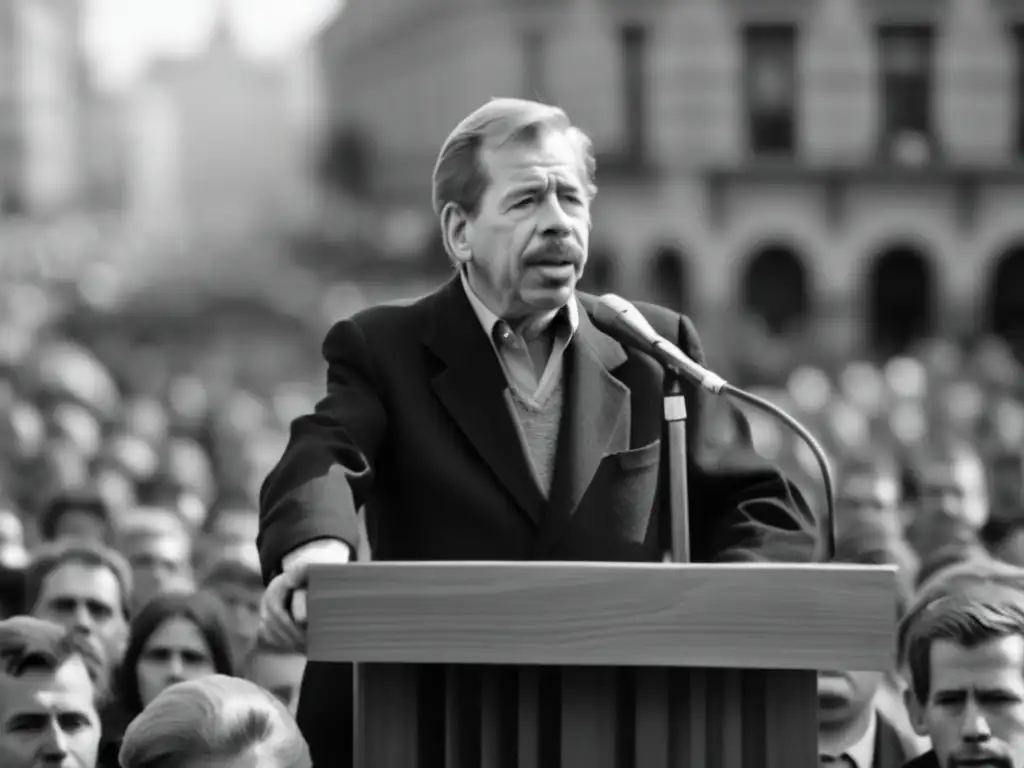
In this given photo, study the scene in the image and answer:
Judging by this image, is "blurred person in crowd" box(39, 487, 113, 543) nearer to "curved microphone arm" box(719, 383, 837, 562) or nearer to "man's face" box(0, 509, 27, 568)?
"man's face" box(0, 509, 27, 568)

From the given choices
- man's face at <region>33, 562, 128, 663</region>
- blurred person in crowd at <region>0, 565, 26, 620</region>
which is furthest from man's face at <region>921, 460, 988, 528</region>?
blurred person in crowd at <region>0, 565, 26, 620</region>

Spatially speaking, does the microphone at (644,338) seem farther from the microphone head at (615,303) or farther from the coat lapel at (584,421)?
the coat lapel at (584,421)

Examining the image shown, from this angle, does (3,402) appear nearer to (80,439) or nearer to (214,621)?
(80,439)

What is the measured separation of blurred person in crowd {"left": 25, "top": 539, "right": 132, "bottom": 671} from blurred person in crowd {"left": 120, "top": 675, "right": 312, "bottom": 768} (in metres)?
3.26

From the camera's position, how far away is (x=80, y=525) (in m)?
10.3

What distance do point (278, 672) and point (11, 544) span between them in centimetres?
288

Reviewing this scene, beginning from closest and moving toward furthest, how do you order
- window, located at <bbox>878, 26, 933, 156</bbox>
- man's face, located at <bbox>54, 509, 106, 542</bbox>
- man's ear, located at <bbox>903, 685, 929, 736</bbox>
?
man's ear, located at <bbox>903, 685, 929, 736</bbox> < man's face, located at <bbox>54, 509, 106, 542</bbox> < window, located at <bbox>878, 26, 933, 156</bbox>

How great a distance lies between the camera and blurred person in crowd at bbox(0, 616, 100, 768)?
5.95 meters

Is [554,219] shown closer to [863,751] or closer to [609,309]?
[609,309]

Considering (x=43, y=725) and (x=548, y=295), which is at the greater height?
(x=548, y=295)

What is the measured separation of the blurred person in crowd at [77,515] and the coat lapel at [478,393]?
5742mm

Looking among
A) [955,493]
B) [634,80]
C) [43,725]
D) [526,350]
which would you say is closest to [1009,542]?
[955,493]

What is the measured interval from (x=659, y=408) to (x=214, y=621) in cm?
276

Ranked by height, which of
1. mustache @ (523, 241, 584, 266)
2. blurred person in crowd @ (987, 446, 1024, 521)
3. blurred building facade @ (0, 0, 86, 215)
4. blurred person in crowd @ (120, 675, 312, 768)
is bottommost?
blurred person in crowd @ (987, 446, 1024, 521)
